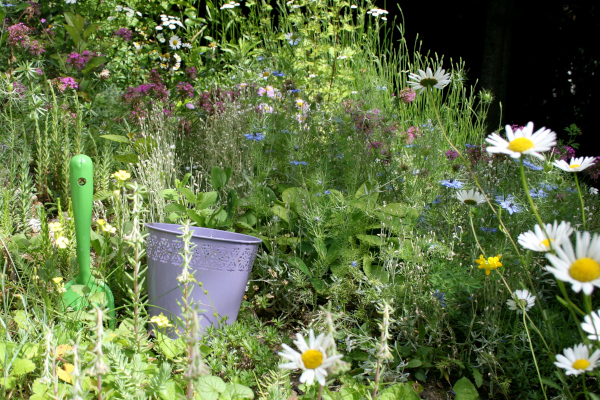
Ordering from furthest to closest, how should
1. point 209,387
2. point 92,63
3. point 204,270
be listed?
point 92,63, point 204,270, point 209,387

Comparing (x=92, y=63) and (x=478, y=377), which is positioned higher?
(x=92, y=63)

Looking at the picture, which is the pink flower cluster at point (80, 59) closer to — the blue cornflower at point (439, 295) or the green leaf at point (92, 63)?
the green leaf at point (92, 63)

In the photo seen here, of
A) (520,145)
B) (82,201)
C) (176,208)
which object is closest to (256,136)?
(176,208)

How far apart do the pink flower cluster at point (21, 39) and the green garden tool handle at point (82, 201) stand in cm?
189

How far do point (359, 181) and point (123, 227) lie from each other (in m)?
1.24

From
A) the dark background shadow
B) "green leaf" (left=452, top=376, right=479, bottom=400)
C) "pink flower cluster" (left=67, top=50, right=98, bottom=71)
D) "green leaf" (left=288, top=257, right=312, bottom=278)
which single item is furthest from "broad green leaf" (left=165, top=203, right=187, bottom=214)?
the dark background shadow

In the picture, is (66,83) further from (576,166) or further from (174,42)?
(576,166)

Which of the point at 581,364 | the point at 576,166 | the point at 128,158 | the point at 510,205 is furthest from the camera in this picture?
the point at 128,158

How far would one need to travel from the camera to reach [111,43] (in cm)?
407

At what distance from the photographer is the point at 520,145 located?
1015 mm

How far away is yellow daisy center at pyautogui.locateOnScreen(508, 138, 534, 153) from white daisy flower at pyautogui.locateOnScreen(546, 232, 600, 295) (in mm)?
248

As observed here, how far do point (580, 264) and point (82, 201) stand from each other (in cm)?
141

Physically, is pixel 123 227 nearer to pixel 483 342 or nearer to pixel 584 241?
pixel 483 342

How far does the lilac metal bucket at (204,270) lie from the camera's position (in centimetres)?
169
